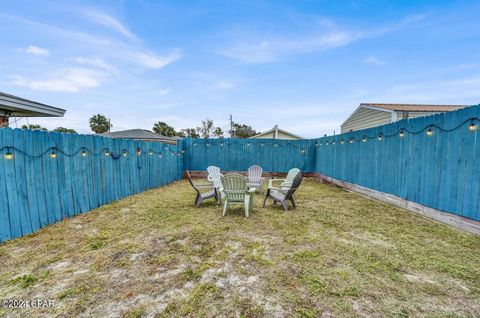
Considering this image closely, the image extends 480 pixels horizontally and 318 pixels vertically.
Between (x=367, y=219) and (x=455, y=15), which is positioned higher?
(x=455, y=15)

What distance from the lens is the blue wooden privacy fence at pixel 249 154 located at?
10.9m

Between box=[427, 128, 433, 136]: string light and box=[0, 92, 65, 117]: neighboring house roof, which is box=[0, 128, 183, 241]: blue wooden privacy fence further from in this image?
box=[427, 128, 433, 136]: string light

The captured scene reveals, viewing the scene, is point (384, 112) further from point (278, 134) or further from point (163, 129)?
point (163, 129)

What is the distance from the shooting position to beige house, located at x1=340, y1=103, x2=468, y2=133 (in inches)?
348

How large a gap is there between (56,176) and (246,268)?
392cm

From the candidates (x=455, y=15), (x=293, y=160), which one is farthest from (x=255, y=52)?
(x=455, y=15)

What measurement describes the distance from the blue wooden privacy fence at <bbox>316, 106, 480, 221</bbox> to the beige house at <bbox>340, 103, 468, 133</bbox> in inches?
141

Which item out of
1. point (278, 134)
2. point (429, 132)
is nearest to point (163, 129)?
point (278, 134)

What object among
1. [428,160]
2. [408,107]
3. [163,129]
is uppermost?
[163,129]

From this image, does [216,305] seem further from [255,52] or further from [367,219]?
[255,52]

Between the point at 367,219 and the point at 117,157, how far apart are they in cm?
629

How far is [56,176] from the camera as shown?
3.86m

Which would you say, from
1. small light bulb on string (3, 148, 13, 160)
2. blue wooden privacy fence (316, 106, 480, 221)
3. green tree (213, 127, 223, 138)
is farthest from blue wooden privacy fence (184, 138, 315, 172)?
green tree (213, 127, 223, 138)

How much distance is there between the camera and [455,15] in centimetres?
732
